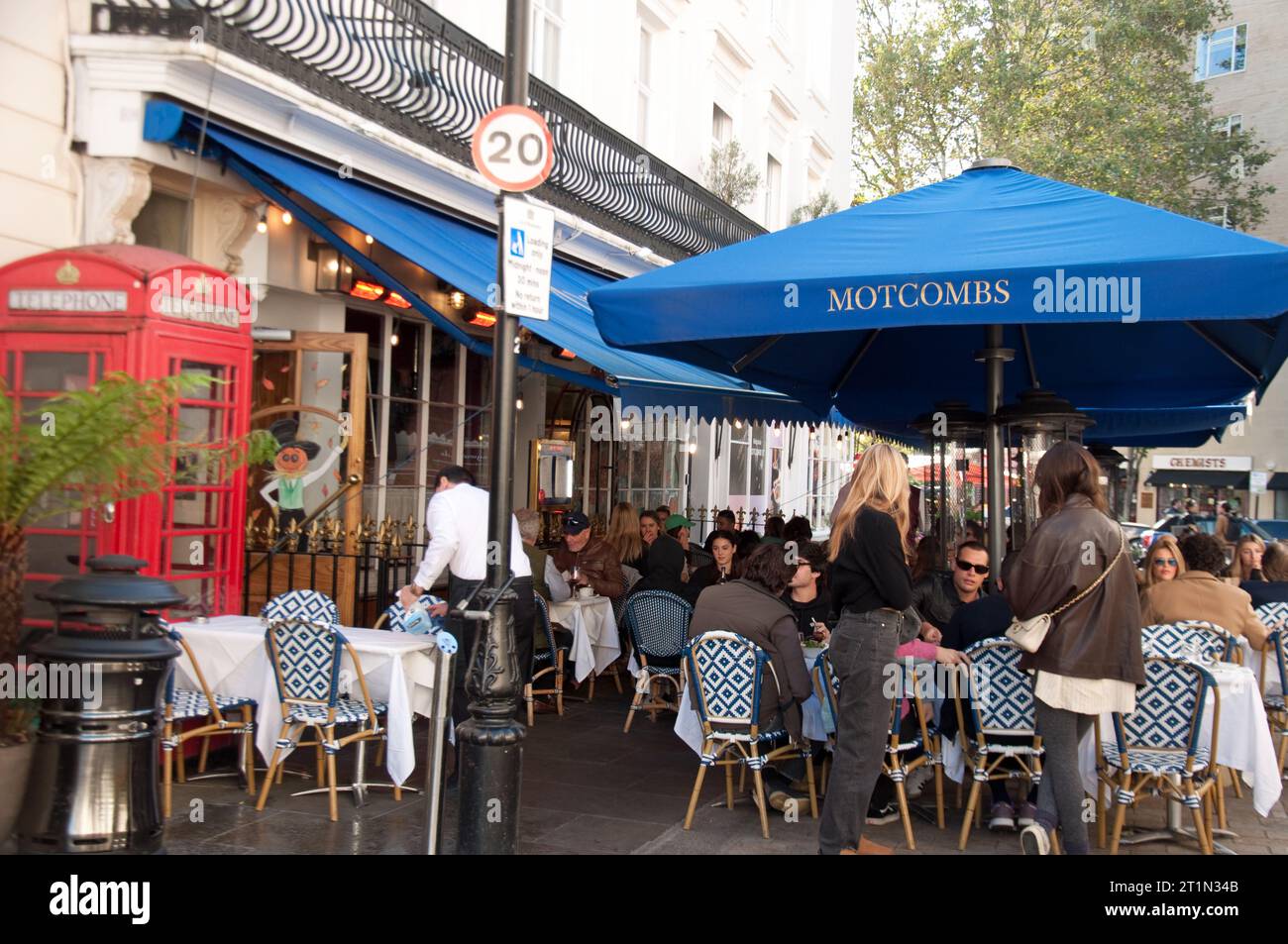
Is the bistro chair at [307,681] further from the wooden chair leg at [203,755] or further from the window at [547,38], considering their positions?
the window at [547,38]

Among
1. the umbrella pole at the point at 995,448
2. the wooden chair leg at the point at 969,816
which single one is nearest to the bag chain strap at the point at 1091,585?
the wooden chair leg at the point at 969,816

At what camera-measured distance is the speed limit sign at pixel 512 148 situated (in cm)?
533

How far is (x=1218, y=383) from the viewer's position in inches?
370

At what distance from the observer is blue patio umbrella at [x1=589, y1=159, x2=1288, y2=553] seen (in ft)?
17.2

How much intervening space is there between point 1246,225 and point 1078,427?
31.9m

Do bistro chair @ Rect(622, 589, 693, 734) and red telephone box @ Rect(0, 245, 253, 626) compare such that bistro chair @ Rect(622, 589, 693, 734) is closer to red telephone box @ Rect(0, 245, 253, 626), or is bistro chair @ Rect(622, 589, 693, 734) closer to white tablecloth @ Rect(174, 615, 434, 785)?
white tablecloth @ Rect(174, 615, 434, 785)

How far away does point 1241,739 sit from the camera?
19.8ft

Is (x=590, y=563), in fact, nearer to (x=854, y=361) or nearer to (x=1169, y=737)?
(x=854, y=361)

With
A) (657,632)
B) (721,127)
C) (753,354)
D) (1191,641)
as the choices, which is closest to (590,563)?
(657,632)

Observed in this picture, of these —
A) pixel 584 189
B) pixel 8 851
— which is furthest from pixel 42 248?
pixel 584 189

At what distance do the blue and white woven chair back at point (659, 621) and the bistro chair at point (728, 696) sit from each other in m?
2.17

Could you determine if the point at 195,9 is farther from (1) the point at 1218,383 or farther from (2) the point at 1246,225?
(2) the point at 1246,225

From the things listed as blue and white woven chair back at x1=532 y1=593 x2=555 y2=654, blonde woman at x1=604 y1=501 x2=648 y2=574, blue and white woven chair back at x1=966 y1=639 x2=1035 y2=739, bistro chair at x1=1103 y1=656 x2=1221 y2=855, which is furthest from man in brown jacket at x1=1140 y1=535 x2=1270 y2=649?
blonde woman at x1=604 y1=501 x2=648 y2=574

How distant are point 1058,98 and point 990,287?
29062 mm
